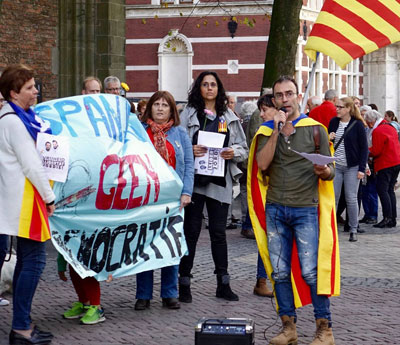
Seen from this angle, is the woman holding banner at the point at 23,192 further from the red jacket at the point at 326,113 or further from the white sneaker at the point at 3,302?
the red jacket at the point at 326,113

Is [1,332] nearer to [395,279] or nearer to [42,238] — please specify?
[42,238]

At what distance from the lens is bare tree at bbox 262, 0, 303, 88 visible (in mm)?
14531

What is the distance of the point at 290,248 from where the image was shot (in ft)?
22.1

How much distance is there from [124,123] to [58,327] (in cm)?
177

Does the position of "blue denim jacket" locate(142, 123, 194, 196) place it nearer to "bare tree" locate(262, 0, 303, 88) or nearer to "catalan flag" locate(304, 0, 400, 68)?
"catalan flag" locate(304, 0, 400, 68)

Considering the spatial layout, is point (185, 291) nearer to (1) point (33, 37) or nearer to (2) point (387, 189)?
(2) point (387, 189)

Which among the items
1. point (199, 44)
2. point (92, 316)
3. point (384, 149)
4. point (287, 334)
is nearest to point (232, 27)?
point (199, 44)

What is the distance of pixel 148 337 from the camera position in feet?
22.6

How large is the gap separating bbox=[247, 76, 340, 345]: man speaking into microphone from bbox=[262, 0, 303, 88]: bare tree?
7.95 m

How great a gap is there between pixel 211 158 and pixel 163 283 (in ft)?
4.03

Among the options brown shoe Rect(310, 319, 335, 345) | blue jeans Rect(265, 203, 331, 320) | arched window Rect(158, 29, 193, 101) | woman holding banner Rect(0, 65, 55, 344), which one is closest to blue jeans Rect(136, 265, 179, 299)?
woman holding banner Rect(0, 65, 55, 344)

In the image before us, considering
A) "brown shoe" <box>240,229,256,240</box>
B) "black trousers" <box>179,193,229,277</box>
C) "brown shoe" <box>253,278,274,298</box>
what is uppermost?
"black trousers" <box>179,193,229,277</box>

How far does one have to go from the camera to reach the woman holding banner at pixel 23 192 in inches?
253

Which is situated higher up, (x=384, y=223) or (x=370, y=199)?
(x=370, y=199)
